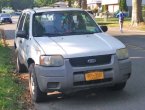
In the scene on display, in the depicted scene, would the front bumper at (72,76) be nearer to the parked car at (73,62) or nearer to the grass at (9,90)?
the parked car at (73,62)

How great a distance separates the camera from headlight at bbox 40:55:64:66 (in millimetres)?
7812

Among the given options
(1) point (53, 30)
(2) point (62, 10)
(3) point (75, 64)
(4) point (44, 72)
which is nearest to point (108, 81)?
(3) point (75, 64)

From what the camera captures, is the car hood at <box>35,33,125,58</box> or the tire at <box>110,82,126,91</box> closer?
the car hood at <box>35,33,125,58</box>

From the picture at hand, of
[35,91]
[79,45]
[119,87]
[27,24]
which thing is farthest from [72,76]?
[27,24]

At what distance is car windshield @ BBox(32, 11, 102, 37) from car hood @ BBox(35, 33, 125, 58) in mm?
325

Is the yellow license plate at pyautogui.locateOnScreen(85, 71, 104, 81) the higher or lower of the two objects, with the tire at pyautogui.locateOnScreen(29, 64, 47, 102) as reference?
higher

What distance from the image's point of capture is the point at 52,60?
25.8ft

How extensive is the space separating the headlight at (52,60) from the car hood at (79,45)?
0.27 ft

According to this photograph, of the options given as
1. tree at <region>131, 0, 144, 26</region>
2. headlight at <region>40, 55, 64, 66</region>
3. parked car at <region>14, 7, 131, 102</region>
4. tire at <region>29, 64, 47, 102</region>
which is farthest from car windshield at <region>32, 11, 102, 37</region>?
tree at <region>131, 0, 144, 26</region>

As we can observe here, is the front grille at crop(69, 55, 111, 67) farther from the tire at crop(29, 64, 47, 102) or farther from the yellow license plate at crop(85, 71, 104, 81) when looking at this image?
the tire at crop(29, 64, 47, 102)

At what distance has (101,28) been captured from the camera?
31.9 feet

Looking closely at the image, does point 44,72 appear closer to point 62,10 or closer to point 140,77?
point 62,10

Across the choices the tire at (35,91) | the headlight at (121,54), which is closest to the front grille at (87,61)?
the headlight at (121,54)

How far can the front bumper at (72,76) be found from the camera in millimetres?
7758
